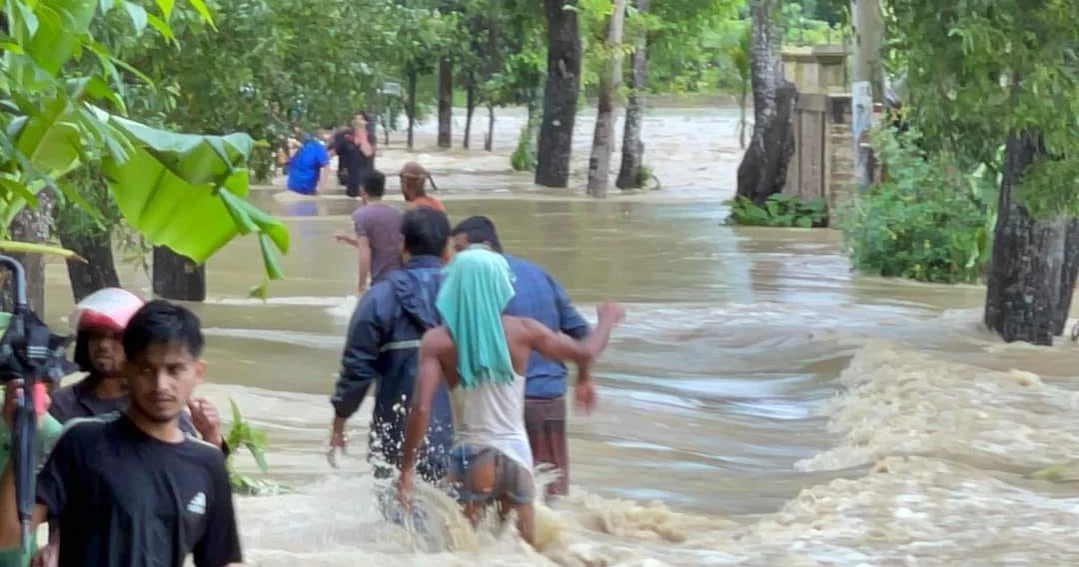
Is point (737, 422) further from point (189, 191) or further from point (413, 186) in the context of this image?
point (189, 191)

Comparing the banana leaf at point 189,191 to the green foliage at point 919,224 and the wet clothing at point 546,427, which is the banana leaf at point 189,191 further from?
the green foliage at point 919,224

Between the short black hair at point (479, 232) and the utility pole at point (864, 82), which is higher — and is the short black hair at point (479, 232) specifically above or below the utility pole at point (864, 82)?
below

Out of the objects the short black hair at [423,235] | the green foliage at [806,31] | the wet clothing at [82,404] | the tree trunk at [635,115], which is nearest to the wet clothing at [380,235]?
the short black hair at [423,235]

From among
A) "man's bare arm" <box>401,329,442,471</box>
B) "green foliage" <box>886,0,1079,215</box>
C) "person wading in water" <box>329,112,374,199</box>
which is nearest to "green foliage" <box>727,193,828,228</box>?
"person wading in water" <box>329,112,374,199</box>

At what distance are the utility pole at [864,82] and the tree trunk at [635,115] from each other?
11.9 meters

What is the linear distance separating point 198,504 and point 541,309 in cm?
371

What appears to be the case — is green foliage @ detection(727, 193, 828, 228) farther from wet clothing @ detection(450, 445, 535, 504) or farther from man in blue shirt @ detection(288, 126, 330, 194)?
wet clothing @ detection(450, 445, 535, 504)

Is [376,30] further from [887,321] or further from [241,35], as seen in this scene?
[887,321]

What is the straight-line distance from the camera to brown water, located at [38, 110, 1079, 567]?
8.44 meters

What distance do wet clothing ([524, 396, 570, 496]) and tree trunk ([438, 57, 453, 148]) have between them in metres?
38.1

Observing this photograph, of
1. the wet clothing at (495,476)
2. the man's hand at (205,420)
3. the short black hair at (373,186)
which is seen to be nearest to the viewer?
the man's hand at (205,420)

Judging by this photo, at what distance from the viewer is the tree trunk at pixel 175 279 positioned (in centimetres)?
1777

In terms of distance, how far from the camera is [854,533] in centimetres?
888

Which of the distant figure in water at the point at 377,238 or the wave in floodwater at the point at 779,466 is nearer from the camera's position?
the wave in floodwater at the point at 779,466
